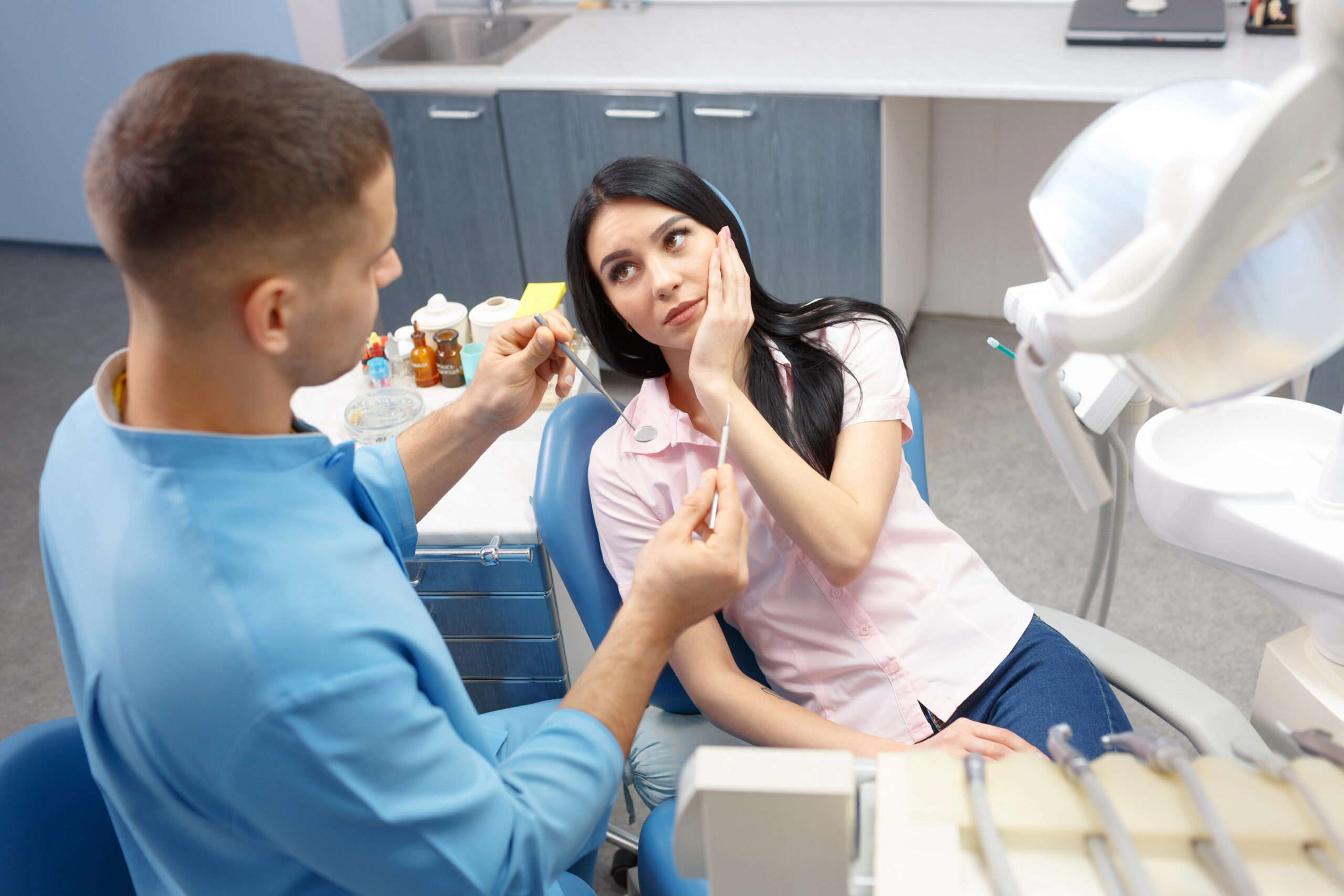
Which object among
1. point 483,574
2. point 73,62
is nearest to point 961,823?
point 483,574

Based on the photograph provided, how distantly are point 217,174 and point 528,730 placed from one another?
0.91 metres

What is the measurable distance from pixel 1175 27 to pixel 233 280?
250cm

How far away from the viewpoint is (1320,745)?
0.67 meters

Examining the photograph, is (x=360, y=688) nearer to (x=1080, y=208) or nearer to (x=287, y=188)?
(x=287, y=188)

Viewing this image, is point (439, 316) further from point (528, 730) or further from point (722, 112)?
point (722, 112)

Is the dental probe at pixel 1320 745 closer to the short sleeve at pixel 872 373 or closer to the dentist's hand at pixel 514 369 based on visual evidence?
the short sleeve at pixel 872 373

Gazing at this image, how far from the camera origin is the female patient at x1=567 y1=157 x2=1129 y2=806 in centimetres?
133

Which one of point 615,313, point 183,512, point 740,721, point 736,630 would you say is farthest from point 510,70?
point 183,512

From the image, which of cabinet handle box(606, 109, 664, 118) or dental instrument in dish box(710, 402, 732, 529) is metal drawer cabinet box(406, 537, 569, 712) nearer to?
dental instrument in dish box(710, 402, 732, 529)

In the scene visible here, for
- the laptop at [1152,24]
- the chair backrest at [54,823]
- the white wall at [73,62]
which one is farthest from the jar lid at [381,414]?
the white wall at [73,62]

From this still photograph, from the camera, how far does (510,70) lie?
2.90 meters

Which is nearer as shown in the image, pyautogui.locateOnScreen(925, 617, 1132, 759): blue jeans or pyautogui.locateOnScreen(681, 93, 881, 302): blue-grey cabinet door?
pyautogui.locateOnScreen(925, 617, 1132, 759): blue jeans

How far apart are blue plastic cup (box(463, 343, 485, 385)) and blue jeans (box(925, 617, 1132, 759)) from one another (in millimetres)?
970

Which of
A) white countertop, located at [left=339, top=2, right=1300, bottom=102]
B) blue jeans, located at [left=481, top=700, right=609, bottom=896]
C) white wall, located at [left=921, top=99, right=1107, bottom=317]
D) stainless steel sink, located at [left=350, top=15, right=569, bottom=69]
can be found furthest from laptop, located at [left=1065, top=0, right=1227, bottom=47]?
blue jeans, located at [left=481, top=700, right=609, bottom=896]
